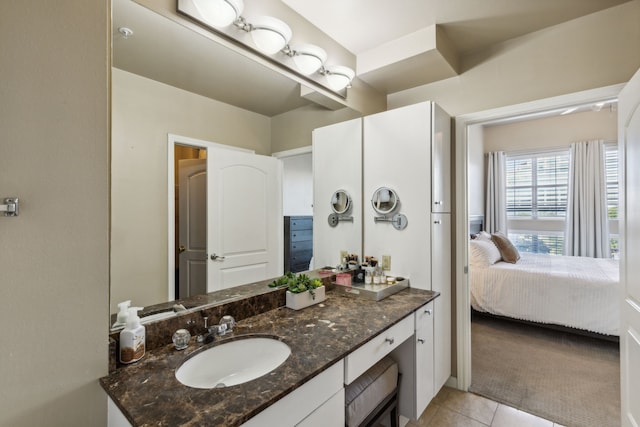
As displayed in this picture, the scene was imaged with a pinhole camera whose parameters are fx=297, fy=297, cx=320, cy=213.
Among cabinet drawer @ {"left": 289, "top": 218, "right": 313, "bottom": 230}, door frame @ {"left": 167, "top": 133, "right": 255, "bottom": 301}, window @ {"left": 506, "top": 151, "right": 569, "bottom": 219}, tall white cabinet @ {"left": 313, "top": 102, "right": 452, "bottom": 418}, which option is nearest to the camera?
door frame @ {"left": 167, "top": 133, "right": 255, "bottom": 301}

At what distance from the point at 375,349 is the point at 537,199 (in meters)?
5.25

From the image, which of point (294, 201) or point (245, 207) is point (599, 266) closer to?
point (294, 201)

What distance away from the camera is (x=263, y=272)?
1.63m

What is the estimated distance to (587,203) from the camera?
4551 millimetres

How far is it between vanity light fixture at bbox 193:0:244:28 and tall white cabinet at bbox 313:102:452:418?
820 mm

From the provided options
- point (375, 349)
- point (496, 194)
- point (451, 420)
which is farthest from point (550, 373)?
point (496, 194)

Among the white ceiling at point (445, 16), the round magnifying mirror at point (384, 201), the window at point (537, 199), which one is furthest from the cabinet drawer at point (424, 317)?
the window at point (537, 199)

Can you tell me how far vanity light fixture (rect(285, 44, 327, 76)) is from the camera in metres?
1.71

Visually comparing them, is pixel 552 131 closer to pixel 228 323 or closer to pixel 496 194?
pixel 496 194

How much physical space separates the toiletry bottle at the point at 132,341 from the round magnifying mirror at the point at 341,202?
1.39 meters

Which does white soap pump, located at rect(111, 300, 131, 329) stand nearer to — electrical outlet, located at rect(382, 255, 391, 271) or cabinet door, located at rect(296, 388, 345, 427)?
cabinet door, located at rect(296, 388, 345, 427)

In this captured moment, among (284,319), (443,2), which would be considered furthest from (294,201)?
(443,2)

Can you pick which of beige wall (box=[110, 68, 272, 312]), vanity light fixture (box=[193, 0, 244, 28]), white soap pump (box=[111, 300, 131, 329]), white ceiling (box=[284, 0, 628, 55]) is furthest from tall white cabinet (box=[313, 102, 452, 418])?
white soap pump (box=[111, 300, 131, 329])

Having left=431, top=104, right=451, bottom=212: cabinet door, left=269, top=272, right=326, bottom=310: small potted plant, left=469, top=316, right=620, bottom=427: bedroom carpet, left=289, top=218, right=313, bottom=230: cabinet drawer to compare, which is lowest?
left=469, top=316, right=620, bottom=427: bedroom carpet
